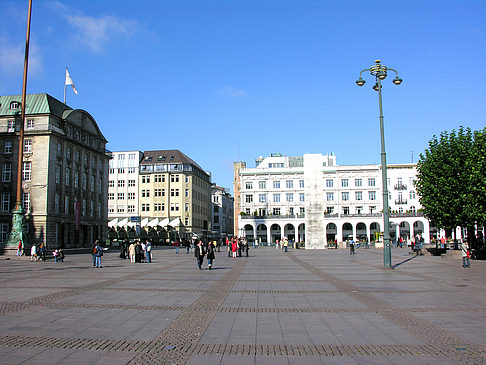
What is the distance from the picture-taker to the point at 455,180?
3819 cm

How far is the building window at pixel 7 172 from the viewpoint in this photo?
62.6m

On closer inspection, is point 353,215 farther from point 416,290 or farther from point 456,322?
point 456,322

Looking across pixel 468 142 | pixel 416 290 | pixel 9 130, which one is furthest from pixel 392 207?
pixel 416 290

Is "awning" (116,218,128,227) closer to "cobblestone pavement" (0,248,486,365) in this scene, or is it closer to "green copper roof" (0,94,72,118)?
"green copper roof" (0,94,72,118)

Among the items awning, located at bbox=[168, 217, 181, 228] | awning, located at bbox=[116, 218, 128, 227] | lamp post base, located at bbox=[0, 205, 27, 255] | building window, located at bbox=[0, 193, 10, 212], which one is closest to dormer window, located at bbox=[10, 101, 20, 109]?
building window, located at bbox=[0, 193, 10, 212]

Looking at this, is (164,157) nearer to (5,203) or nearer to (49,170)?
(49,170)

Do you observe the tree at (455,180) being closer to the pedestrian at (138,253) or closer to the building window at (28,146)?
the pedestrian at (138,253)

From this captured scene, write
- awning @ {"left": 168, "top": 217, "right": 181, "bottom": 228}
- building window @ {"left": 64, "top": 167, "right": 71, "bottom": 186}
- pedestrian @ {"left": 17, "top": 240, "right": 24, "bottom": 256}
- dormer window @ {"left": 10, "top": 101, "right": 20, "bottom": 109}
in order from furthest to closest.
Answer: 1. awning @ {"left": 168, "top": 217, "right": 181, "bottom": 228}
2. building window @ {"left": 64, "top": 167, "right": 71, "bottom": 186}
3. dormer window @ {"left": 10, "top": 101, "right": 20, "bottom": 109}
4. pedestrian @ {"left": 17, "top": 240, "right": 24, "bottom": 256}

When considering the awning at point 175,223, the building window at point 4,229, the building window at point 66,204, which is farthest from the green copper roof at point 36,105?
the awning at point 175,223

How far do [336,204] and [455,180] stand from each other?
5927 cm

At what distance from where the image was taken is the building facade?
145 m

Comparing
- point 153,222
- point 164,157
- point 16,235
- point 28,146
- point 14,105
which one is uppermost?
point 14,105

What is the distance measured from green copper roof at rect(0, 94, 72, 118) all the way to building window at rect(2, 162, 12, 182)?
8045mm

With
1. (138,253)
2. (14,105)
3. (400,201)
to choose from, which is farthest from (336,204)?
(138,253)
